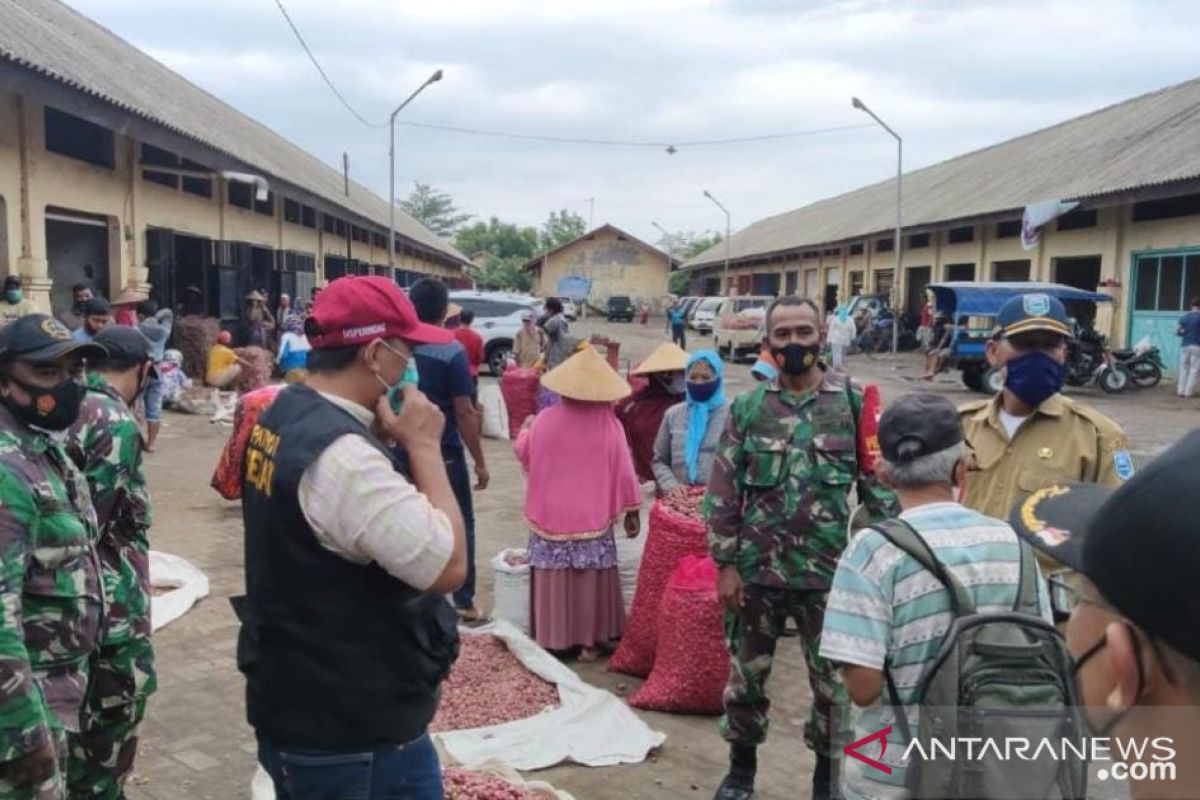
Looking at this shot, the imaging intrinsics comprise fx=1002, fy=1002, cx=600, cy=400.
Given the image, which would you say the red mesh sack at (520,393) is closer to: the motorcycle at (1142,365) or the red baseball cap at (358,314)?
the red baseball cap at (358,314)

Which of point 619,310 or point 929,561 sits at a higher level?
point 619,310

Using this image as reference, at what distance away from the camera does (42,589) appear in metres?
2.43

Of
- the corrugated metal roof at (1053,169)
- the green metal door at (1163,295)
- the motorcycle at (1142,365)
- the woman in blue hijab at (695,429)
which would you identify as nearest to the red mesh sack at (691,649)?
the woman in blue hijab at (695,429)

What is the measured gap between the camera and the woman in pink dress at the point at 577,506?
5117mm

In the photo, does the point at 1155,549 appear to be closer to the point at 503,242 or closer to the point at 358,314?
the point at 358,314

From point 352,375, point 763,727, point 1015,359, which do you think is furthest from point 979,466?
point 352,375

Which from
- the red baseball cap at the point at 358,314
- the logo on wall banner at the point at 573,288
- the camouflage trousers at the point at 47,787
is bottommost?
the camouflage trousers at the point at 47,787

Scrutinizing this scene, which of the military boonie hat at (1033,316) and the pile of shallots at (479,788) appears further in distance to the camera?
the military boonie hat at (1033,316)

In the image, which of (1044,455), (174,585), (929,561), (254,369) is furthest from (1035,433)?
Result: (254,369)

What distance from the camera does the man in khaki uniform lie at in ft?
10.7

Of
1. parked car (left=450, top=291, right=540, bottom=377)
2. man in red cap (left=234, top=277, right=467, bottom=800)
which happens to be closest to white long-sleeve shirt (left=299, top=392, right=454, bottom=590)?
man in red cap (left=234, top=277, right=467, bottom=800)

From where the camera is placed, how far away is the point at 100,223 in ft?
44.7

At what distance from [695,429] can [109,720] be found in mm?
3024

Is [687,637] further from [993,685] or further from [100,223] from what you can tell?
[100,223]
